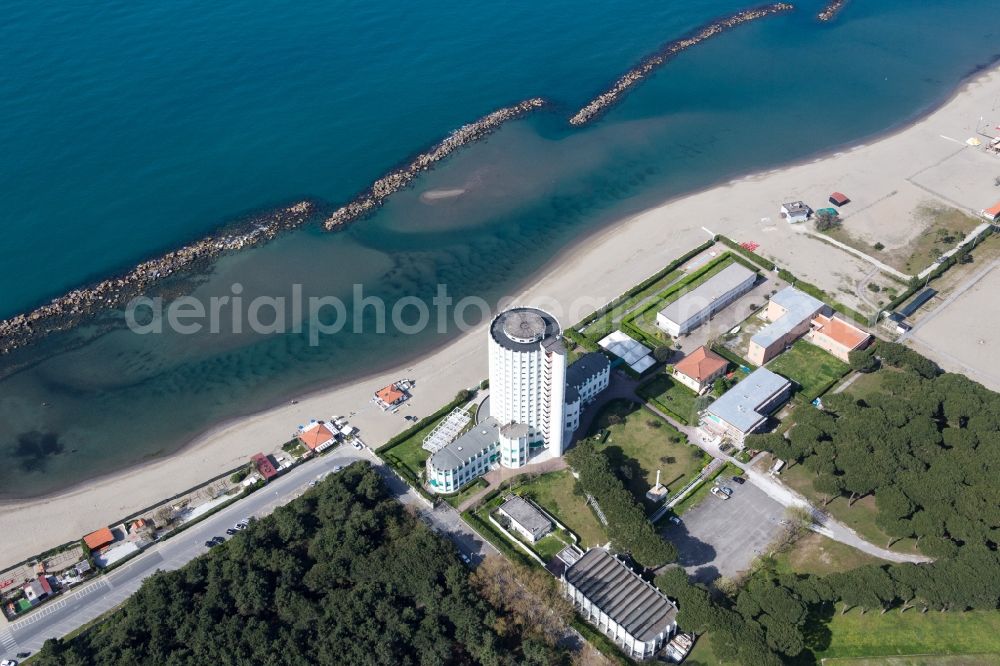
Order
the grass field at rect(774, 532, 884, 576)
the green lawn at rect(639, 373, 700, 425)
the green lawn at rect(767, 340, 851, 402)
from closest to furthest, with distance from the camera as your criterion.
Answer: the grass field at rect(774, 532, 884, 576) → the green lawn at rect(639, 373, 700, 425) → the green lawn at rect(767, 340, 851, 402)

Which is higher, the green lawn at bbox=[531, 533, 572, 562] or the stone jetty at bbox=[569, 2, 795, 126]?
the stone jetty at bbox=[569, 2, 795, 126]

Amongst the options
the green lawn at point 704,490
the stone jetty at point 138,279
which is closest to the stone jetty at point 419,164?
the stone jetty at point 138,279

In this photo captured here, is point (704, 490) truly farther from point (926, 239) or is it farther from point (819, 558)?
point (926, 239)

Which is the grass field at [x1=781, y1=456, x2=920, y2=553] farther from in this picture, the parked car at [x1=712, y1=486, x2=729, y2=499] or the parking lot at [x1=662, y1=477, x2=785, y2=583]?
the parked car at [x1=712, y1=486, x2=729, y2=499]

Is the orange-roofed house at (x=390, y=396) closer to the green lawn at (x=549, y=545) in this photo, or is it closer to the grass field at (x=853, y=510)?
the green lawn at (x=549, y=545)

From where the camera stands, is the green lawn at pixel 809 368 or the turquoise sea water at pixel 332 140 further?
the turquoise sea water at pixel 332 140

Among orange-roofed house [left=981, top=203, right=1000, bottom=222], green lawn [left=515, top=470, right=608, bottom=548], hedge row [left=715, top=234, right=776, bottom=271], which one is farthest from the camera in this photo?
orange-roofed house [left=981, top=203, right=1000, bottom=222]

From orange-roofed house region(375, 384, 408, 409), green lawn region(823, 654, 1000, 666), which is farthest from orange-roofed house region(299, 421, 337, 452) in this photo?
green lawn region(823, 654, 1000, 666)
